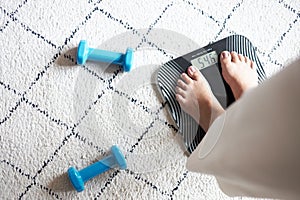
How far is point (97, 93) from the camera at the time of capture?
3.28ft

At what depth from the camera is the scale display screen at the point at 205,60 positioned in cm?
105

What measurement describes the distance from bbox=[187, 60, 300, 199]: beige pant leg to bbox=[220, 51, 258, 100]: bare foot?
39 centimetres

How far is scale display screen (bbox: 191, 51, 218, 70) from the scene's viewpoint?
1.05 meters

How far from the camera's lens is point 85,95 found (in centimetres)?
99

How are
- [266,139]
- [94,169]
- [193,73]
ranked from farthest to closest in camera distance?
[193,73] < [94,169] < [266,139]

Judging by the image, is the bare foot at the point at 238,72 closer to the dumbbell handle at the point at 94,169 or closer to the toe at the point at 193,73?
the toe at the point at 193,73

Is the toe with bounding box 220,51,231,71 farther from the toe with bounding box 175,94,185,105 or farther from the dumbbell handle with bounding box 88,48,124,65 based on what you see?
the dumbbell handle with bounding box 88,48,124,65

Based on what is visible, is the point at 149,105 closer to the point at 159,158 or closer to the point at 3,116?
the point at 159,158

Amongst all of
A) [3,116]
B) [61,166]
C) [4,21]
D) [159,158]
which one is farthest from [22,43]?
[159,158]

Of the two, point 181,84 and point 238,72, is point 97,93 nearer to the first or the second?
point 181,84

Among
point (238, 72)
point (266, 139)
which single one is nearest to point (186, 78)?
point (238, 72)

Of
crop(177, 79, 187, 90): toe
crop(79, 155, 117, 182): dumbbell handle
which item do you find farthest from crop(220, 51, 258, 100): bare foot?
crop(79, 155, 117, 182): dumbbell handle

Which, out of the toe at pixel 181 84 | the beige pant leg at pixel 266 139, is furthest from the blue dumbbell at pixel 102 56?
the beige pant leg at pixel 266 139

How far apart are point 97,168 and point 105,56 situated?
256 mm
